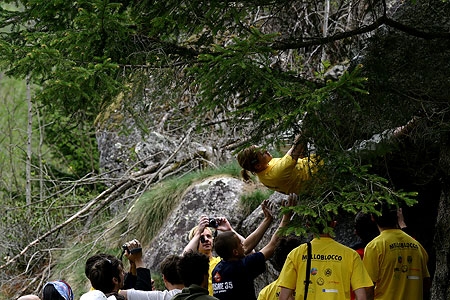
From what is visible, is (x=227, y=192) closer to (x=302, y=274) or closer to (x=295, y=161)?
(x=295, y=161)

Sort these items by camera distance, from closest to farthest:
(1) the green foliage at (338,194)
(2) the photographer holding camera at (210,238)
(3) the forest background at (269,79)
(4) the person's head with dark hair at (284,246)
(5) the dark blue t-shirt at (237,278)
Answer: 1. (1) the green foliage at (338,194)
2. (3) the forest background at (269,79)
3. (5) the dark blue t-shirt at (237,278)
4. (4) the person's head with dark hair at (284,246)
5. (2) the photographer holding camera at (210,238)

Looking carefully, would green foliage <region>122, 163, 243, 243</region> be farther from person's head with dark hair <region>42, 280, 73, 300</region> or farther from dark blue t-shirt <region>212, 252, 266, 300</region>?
person's head with dark hair <region>42, 280, 73, 300</region>

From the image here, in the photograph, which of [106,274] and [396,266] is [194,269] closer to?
[106,274]

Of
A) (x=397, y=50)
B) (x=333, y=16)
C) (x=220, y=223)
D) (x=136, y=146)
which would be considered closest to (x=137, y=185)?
(x=136, y=146)

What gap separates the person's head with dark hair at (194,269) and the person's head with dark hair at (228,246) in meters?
0.83

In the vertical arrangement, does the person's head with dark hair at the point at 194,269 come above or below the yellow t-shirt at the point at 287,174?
below

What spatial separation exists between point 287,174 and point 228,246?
3.45ft

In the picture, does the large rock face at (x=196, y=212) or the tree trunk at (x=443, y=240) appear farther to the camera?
the large rock face at (x=196, y=212)

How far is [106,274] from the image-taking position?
18.7 ft

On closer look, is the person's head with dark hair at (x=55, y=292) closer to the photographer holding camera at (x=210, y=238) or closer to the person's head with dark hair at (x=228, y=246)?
the person's head with dark hair at (x=228, y=246)

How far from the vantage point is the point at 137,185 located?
13578 mm

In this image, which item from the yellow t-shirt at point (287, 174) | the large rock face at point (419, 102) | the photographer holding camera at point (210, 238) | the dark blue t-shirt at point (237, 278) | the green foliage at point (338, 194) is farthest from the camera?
→ the photographer holding camera at point (210, 238)

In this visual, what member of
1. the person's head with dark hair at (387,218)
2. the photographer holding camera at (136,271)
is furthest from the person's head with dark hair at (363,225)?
the photographer holding camera at (136,271)

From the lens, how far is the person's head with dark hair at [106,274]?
5.70 meters
